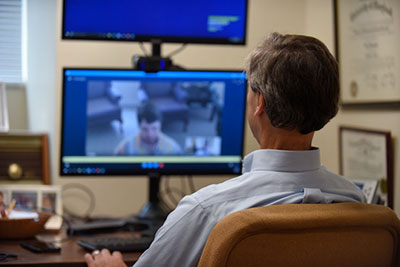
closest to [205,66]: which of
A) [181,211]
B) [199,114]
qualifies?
[199,114]

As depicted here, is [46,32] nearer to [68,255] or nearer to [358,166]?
[68,255]

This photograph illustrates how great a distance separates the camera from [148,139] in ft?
6.34

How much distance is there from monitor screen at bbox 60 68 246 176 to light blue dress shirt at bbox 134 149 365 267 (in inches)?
34.4

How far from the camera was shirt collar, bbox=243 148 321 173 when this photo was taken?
1068 mm

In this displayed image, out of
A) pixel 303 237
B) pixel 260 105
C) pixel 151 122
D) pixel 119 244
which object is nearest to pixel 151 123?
pixel 151 122

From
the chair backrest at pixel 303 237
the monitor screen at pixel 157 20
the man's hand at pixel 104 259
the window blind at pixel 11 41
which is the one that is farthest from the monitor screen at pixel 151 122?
the chair backrest at pixel 303 237

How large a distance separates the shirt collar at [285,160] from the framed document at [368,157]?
66 cm

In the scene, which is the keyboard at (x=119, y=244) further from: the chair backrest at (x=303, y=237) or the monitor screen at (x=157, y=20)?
the monitor screen at (x=157, y=20)

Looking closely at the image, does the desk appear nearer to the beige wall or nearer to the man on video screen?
the man on video screen

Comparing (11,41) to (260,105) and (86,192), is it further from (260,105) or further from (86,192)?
(260,105)

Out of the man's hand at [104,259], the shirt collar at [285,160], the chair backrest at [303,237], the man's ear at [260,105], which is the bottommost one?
the man's hand at [104,259]

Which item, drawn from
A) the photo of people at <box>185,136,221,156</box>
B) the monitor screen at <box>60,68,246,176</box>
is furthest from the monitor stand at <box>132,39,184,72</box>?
the photo of people at <box>185,136,221,156</box>

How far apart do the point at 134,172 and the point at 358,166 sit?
2.62ft

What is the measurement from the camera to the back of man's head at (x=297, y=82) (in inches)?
40.3
